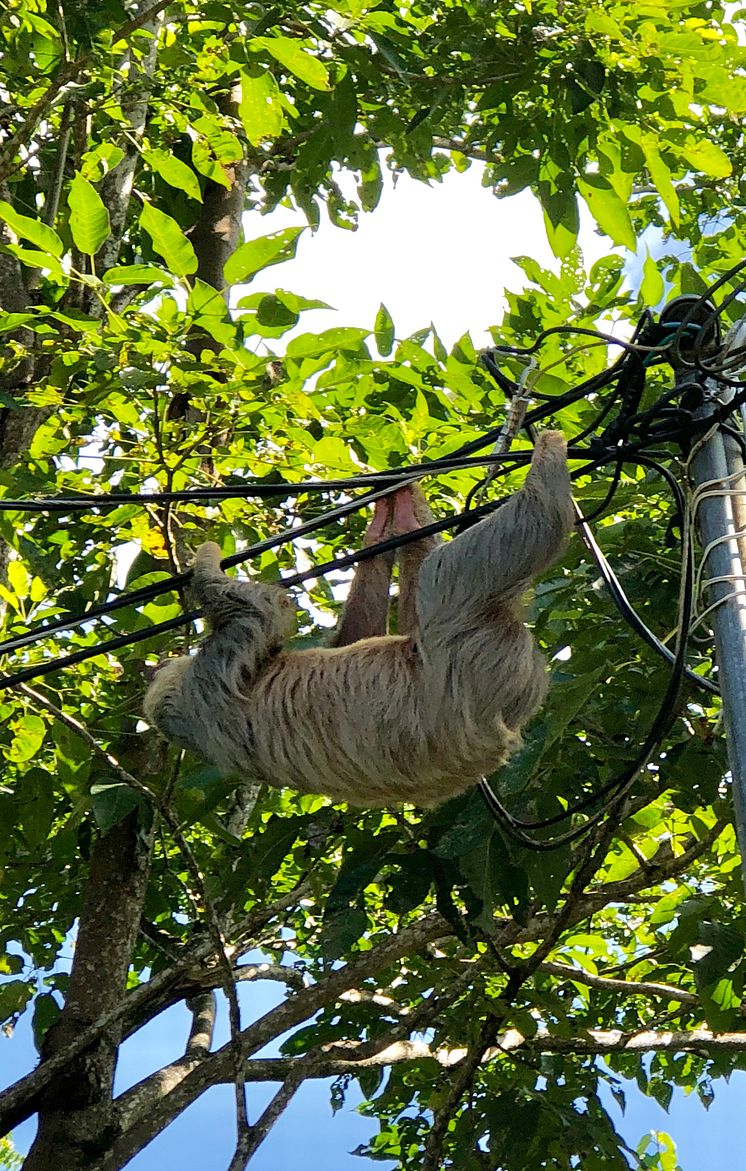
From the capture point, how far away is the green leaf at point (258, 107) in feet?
18.4

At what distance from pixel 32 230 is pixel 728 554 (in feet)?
9.94

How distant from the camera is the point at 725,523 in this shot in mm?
3680

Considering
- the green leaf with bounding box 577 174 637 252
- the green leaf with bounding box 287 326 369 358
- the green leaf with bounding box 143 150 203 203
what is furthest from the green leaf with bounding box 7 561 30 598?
the green leaf with bounding box 577 174 637 252

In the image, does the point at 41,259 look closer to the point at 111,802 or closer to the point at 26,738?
the point at 26,738

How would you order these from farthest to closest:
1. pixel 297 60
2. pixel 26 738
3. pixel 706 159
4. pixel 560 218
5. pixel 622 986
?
pixel 622 986 < pixel 560 218 < pixel 26 738 < pixel 706 159 < pixel 297 60

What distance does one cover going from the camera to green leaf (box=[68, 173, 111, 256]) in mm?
4598

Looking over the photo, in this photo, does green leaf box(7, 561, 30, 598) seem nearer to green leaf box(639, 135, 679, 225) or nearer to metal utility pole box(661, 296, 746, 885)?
metal utility pole box(661, 296, 746, 885)

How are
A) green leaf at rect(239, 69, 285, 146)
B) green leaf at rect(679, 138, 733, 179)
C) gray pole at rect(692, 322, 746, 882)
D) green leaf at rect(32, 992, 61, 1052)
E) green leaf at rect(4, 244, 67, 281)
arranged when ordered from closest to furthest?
1. gray pole at rect(692, 322, 746, 882)
2. green leaf at rect(4, 244, 67, 281)
3. green leaf at rect(679, 138, 733, 179)
4. green leaf at rect(239, 69, 285, 146)
5. green leaf at rect(32, 992, 61, 1052)

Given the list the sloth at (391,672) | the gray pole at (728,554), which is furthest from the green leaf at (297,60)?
the gray pole at (728,554)

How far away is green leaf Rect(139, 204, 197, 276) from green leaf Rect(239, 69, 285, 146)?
1.04 m

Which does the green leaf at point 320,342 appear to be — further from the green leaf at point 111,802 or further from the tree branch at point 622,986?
the tree branch at point 622,986

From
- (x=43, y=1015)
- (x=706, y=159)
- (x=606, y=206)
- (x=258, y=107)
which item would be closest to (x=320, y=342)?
(x=258, y=107)

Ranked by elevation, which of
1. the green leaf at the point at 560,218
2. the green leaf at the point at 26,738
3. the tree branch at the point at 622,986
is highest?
the green leaf at the point at 560,218

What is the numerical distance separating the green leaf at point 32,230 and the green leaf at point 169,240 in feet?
1.22
